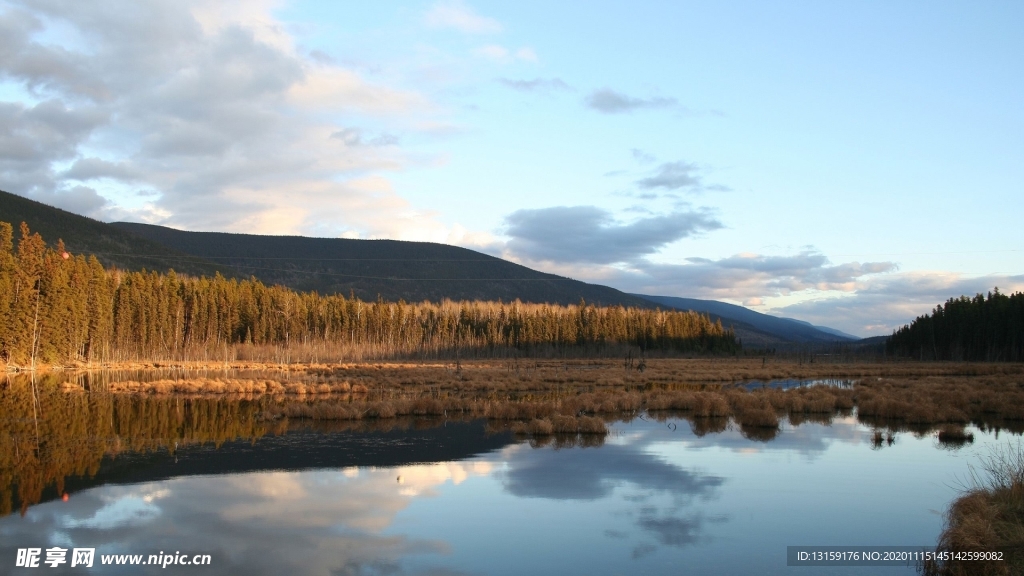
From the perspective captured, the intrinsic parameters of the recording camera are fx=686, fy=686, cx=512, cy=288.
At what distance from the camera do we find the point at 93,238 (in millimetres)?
138250

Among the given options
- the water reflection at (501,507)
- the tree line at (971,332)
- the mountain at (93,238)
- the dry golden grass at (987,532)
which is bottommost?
the water reflection at (501,507)

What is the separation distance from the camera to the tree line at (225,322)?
55.7 meters

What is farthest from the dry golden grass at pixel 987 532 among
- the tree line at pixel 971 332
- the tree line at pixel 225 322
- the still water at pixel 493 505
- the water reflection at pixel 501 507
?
the tree line at pixel 971 332

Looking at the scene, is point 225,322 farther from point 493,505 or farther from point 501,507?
point 501,507

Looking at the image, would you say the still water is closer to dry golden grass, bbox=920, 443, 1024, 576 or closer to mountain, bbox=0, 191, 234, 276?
dry golden grass, bbox=920, 443, 1024, 576

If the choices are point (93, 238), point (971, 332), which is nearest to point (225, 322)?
point (93, 238)

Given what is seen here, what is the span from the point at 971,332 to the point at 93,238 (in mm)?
153017

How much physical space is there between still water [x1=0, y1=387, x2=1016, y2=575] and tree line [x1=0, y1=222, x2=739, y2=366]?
41.0 metres

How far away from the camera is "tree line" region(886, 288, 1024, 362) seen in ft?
271

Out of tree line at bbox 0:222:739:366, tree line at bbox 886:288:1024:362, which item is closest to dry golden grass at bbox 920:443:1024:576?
tree line at bbox 0:222:739:366

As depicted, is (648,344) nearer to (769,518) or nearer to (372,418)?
(372,418)

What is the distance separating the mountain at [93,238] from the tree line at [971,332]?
389 feet

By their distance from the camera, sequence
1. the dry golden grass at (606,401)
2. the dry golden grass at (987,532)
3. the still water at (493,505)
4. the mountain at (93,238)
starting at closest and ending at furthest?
the dry golden grass at (987,532), the still water at (493,505), the dry golden grass at (606,401), the mountain at (93,238)

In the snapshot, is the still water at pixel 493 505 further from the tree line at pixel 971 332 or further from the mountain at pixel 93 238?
the mountain at pixel 93 238
